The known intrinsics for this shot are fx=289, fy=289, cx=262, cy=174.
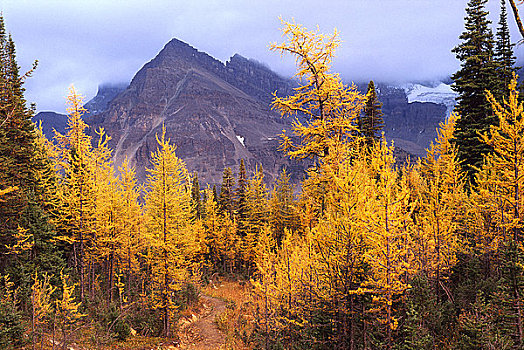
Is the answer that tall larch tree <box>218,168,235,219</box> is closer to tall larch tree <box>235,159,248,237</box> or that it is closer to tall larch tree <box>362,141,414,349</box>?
tall larch tree <box>235,159,248,237</box>

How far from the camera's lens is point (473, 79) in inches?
850

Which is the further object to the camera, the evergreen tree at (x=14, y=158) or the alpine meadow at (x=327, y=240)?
the evergreen tree at (x=14, y=158)

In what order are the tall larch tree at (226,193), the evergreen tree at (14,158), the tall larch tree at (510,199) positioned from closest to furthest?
the tall larch tree at (510,199) → the evergreen tree at (14,158) → the tall larch tree at (226,193)

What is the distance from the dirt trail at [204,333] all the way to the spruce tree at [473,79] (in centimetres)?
2109

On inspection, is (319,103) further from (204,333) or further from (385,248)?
(204,333)

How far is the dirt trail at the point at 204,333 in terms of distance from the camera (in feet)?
60.6

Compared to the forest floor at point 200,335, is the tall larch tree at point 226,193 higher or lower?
higher

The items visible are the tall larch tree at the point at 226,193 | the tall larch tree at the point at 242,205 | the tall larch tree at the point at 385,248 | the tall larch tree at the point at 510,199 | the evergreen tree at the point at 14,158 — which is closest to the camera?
the tall larch tree at the point at 385,248

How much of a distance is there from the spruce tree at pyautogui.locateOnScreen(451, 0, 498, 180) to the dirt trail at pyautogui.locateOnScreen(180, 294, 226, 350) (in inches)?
830

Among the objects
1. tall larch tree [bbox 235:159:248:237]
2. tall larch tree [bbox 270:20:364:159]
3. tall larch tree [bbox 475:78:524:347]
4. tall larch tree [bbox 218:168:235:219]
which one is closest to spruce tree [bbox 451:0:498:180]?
tall larch tree [bbox 475:78:524:347]

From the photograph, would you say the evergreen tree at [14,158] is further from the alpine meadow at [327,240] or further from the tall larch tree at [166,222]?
the tall larch tree at [166,222]

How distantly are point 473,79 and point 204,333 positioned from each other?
27320mm

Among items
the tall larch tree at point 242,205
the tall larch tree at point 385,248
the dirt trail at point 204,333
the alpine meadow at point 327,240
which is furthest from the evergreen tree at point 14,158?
the tall larch tree at point 242,205

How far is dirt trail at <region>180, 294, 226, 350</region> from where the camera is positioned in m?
18.5
